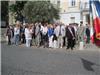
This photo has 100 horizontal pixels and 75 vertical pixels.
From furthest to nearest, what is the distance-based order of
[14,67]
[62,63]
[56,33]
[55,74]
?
[56,33]
[62,63]
[14,67]
[55,74]

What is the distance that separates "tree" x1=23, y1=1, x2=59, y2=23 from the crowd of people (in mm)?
19124

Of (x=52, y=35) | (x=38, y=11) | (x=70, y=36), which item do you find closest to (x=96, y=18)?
(x=70, y=36)

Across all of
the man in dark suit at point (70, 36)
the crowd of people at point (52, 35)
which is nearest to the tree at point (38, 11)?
the crowd of people at point (52, 35)

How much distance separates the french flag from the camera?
23.5ft

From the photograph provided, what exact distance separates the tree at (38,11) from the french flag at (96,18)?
139 feet

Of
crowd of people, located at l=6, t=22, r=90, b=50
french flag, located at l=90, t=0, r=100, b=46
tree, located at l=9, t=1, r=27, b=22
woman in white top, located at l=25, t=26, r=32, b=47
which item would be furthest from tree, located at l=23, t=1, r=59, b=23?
french flag, located at l=90, t=0, r=100, b=46

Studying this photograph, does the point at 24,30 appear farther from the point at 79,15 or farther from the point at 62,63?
the point at 79,15

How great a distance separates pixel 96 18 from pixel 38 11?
44252mm

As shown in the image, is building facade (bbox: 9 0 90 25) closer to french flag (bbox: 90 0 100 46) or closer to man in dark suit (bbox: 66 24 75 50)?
man in dark suit (bbox: 66 24 75 50)

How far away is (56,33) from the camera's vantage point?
90.7ft

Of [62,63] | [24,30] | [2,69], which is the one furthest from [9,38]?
[2,69]

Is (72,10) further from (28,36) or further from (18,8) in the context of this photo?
(28,36)

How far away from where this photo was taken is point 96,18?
23.8ft

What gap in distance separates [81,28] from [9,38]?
20.7 ft
